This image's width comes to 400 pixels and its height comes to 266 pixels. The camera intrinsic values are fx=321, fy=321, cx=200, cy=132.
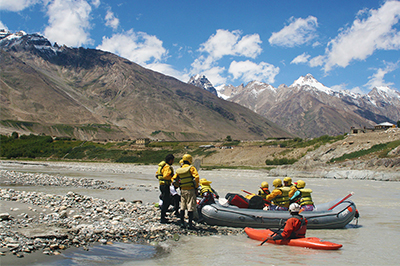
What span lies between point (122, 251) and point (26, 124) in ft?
490

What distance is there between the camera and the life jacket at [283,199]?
13.0 meters

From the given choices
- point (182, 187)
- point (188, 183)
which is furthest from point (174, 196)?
point (188, 183)

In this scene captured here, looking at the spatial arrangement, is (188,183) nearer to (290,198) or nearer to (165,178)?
(165,178)

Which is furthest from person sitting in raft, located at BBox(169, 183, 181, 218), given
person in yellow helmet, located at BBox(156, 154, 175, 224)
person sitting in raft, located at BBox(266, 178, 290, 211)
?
person sitting in raft, located at BBox(266, 178, 290, 211)

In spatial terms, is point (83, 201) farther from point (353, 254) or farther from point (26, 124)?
point (26, 124)

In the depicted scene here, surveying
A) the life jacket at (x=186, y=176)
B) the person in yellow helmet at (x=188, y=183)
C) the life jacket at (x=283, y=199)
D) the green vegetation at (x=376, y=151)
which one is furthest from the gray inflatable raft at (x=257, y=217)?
the green vegetation at (x=376, y=151)

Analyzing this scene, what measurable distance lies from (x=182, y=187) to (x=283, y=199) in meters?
4.63

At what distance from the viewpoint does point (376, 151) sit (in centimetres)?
4469

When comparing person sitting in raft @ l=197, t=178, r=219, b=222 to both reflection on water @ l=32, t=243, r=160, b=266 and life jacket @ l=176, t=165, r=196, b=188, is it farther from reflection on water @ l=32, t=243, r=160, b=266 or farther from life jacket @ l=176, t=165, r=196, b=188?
reflection on water @ l=32, t=243, r=160, b=266

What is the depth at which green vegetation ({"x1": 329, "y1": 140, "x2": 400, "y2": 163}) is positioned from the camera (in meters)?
42.4

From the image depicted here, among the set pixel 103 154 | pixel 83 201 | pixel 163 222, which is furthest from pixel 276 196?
pixel 103 154

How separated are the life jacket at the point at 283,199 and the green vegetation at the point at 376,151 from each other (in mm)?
34557

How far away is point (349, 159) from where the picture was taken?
46250 millimetres

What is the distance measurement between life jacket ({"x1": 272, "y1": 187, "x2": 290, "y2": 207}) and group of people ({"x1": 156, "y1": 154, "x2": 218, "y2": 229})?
2837mm
